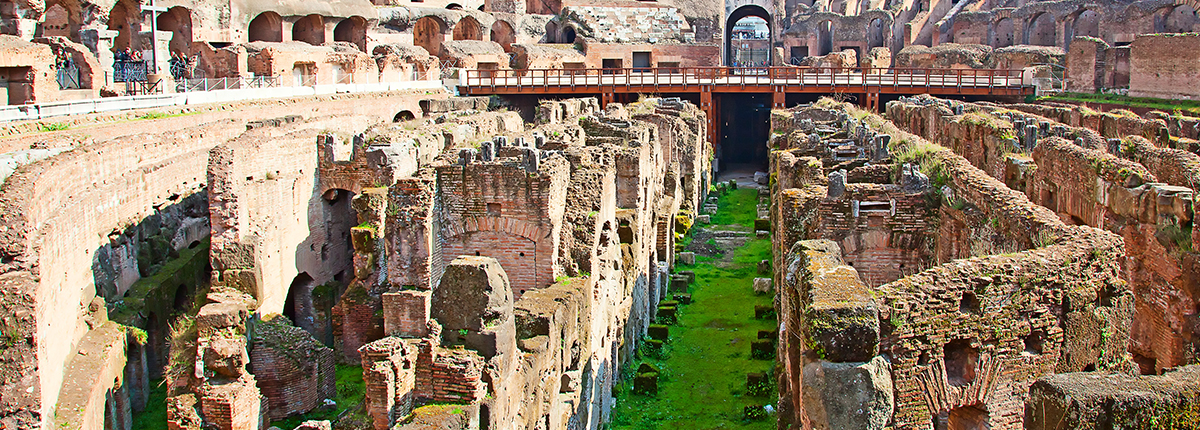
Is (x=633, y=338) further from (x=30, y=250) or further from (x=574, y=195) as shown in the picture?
(x=30, y=250)

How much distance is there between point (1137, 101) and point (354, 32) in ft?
103

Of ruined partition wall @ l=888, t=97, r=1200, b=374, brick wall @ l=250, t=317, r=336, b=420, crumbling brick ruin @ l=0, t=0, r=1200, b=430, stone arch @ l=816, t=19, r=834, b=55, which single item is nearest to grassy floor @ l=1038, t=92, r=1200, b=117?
crumbling brick ruin @ l=0, t=0, r=1200, b=430

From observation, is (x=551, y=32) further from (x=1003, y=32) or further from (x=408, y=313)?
(x=408, y=313)

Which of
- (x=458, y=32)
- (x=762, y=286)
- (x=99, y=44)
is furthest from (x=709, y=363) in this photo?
(x=458, y=32)

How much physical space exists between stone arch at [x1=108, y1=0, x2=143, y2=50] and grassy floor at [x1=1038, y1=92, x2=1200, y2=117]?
30292 millimetres

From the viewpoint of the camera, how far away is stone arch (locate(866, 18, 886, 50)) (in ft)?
180

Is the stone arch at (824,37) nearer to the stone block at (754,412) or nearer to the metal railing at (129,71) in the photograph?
the metal railing at (129,71)

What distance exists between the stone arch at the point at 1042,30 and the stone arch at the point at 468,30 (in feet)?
88.2

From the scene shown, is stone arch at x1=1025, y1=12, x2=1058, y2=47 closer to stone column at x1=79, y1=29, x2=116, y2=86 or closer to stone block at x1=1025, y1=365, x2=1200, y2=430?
stone column at x1=79, y1=29, x2=116, y2=86

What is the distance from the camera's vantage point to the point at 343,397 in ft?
41.1

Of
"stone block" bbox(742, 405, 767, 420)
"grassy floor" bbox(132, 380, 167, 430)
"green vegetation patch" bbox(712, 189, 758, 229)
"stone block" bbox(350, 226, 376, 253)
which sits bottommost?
"grassy floor" bbox(132, 380, 167, 430)

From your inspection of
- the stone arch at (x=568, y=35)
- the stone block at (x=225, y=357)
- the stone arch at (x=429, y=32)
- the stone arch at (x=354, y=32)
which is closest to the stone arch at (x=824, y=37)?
the stone arch at (x=568, y=35)

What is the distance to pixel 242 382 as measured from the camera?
11.3 metres

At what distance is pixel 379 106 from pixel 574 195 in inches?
932
